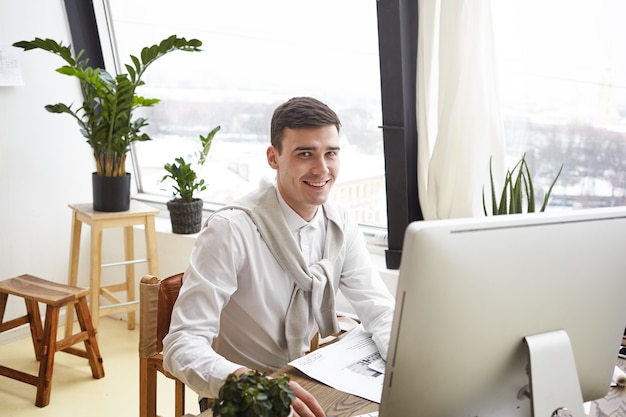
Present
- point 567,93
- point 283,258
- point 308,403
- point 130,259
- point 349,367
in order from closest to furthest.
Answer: point 308,403, point 349,367, point 283,258, point 567,93, point 130,259

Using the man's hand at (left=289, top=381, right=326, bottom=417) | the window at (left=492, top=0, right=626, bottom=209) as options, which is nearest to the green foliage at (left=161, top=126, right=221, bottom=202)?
the window at (left=492, top=0, right=626, bottom=209)

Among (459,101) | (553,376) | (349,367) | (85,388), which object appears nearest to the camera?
(553,376)

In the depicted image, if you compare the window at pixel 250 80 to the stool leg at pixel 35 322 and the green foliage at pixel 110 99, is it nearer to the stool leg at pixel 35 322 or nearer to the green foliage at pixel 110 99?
the green foliage at pixel 110 99

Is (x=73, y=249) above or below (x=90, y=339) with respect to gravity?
above

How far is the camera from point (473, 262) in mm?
1006

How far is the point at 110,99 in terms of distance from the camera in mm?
3342

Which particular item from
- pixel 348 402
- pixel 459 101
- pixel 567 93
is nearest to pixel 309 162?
pixel 348 402

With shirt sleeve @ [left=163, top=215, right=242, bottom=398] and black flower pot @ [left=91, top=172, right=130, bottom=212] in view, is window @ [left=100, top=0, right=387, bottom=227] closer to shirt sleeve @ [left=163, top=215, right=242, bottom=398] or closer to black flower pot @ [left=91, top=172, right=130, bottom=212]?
black flower pot @ [left=91, top=172, right=130, bottom=212]

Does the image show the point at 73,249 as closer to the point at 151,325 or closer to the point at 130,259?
the point at 130,259

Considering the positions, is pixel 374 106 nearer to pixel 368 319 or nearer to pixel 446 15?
pixel 446 15

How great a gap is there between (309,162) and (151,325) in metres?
0.61

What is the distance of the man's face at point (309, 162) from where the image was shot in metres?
1.86

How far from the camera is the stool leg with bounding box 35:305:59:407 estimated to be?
3.02m

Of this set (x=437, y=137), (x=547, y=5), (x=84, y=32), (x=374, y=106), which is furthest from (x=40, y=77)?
(x=547, y=5)
